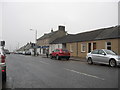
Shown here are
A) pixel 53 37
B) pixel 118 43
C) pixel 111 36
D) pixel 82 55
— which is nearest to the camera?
pixel 118 43

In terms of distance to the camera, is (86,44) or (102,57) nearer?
(102,57)

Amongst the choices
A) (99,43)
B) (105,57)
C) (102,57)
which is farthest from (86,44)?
(105,57)

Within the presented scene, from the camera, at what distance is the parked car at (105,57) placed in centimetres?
1127

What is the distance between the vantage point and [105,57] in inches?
473

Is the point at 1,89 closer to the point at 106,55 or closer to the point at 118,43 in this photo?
the point at 106,55

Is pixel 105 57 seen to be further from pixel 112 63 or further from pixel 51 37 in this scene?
pixel 51 37

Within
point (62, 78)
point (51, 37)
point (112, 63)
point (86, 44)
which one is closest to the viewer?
point (62, 78)

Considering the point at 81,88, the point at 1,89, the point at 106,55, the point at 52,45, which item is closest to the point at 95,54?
the point at 106,55

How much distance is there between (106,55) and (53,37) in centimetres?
3247

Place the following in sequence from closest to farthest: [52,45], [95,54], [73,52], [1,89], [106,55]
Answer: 1. [1,89]
2. [106,55]
3. [95,54]
4. [73,52]
5. [52,45]

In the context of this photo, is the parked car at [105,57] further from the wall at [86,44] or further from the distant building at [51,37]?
the distant building at [51,37]

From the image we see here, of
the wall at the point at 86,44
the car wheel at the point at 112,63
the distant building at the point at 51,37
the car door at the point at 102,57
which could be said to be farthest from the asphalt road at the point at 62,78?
the distant building at the point at 51,37

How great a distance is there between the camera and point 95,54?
43.1ft

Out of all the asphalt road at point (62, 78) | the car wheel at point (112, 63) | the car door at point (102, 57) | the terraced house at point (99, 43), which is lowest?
the asphalt road at point (62, 78)
